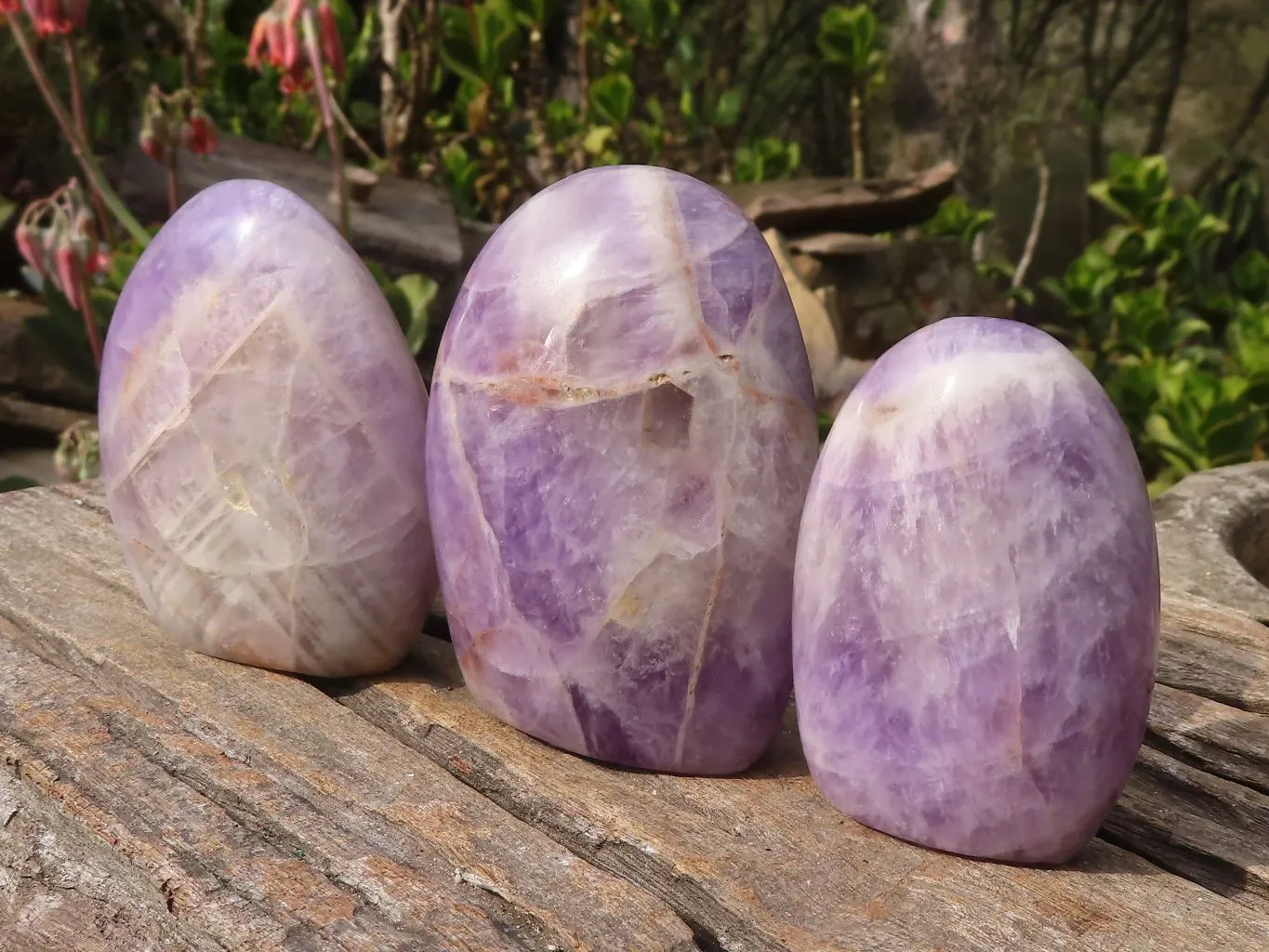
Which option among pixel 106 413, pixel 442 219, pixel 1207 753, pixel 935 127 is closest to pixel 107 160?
pixel 442 219

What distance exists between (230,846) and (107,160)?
2.77 metres

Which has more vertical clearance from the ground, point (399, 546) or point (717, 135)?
point (717, 135)

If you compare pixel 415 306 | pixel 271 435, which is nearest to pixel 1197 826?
pixel 271 435

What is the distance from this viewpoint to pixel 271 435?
985mm

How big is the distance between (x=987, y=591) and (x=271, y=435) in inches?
21.2

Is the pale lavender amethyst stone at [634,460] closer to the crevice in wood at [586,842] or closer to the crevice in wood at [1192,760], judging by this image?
the crevice in wood at [586,842]

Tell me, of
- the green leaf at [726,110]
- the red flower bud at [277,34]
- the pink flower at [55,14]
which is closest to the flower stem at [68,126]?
the pink flower at [55,14]

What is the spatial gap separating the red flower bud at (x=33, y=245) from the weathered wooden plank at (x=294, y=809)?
0.99m

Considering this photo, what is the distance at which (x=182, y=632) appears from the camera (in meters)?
1.07

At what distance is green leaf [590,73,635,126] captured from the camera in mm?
3184

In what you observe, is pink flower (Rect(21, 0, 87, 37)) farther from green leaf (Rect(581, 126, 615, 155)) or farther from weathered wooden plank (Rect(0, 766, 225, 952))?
green leaf (Rect(581, 126, 615, 155))

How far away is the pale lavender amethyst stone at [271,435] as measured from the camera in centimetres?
98

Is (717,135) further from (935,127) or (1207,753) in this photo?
(1207,753)

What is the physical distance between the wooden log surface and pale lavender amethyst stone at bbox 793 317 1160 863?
6cm
